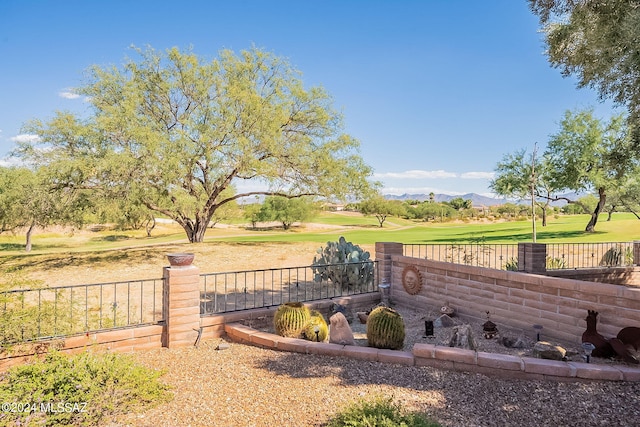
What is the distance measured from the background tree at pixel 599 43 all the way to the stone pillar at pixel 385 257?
257 inches

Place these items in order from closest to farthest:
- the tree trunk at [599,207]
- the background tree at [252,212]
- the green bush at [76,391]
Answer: the green bush at [76,391], the tree trunk at [599,207], the background tree at [252,212]

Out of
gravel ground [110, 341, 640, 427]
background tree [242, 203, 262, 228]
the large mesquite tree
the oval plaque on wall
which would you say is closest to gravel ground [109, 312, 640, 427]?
gravel ground [110, 341, 640, 427]

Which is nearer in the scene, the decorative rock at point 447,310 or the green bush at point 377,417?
the green bush at point 377,417

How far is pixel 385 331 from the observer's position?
661cm

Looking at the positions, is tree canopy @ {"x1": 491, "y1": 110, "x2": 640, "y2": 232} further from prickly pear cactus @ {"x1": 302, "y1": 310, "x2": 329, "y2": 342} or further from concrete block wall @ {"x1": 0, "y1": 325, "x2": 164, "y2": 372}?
concrete block wall @ {"x1": 0, "y1": 325, "x2": 164, "y2": 372}

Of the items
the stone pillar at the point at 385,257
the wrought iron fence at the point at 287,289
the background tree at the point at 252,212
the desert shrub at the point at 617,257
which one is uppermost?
the background tree at the point at 252,212

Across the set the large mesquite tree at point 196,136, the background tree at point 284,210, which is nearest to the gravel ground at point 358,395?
the large mesquite tree at point 196,136

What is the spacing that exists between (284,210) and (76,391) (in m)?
48.0

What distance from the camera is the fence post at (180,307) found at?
7.04 meters

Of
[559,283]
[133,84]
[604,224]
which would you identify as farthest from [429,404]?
[604,224]

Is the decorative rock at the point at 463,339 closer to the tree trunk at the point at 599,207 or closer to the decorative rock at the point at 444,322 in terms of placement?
the decorative rock at the point at 444,322

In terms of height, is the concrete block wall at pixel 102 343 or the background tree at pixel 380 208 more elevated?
the background tree at pixel 380 208

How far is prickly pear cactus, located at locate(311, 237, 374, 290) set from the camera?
1208 centimetres

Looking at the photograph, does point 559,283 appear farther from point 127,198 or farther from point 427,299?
point 127,198
